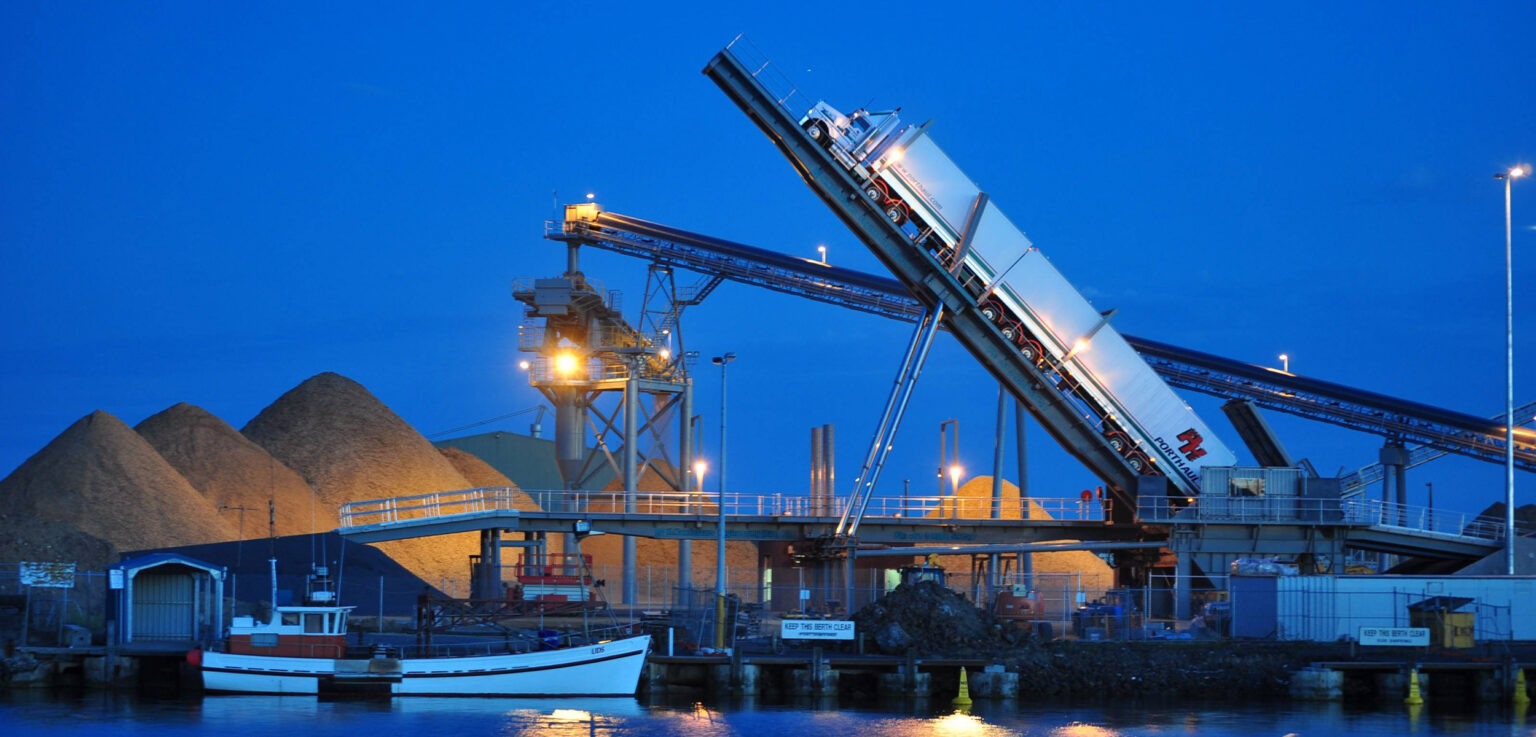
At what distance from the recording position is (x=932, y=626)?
4484cm

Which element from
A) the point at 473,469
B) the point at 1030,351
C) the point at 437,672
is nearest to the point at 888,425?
the point at 1030,351

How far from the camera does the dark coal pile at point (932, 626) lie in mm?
44562

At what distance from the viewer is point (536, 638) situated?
44.8 metres

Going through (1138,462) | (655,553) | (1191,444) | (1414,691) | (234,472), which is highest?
(1191,444)

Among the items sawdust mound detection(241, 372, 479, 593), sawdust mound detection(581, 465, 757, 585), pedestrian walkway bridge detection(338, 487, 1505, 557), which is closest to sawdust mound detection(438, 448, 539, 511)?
sawdust mound detection(241, 372, 479, 593)

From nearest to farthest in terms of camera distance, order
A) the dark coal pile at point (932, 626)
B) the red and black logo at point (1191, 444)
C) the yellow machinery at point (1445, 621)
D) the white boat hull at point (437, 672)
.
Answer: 1. the white boat hull at point (437, 672)
2. the dark coal pile at point (932, 626)
3. the yellow machinery at point (1445, 621)
4. the red and black logo at point (1191, 444)

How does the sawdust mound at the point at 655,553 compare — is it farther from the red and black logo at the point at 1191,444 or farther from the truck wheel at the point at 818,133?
the truck wheel at the point at 818,133

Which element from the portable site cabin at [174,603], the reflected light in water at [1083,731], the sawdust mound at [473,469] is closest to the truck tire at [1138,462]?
the reflected light in water at [1083,731]

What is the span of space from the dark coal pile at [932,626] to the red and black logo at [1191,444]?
12966 mm

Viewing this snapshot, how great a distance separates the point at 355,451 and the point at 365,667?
52280 mm

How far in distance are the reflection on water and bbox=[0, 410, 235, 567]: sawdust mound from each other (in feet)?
96.9

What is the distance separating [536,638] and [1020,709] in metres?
13.1

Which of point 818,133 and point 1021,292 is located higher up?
point 818,133

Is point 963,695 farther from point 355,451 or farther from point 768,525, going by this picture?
point 355,451
